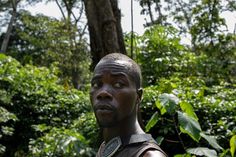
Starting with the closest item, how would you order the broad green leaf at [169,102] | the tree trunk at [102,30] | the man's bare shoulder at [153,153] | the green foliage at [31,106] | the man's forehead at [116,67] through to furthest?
1. the man's bare shoulder at [153,153]
2. the man's forehead at [116,67]
3. the broad green leaf at [169,102]
4. the tree trunk at [102,30]
5. the green foliage at [31,106]

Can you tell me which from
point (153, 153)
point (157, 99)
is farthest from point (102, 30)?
point (153, 153)

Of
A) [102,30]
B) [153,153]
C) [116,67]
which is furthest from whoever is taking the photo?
[102,30]

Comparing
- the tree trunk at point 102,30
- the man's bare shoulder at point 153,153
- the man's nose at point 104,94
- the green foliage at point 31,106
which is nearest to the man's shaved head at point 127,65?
the man's nose at point 104,94

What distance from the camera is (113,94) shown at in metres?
1.52

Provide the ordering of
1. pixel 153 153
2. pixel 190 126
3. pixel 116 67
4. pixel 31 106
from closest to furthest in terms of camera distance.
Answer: pixel 153 153, pixel 116 67, pixel 190 126, pixel 31 106

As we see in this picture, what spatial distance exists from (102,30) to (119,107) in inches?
79.4

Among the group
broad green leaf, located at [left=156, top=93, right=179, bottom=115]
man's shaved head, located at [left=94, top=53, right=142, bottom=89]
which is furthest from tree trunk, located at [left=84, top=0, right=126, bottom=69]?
man's shaved head, located at [left=94, top=53, right=142, bottom=89]

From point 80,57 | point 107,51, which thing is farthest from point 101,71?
point 80,57

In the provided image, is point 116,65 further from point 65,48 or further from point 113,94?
point 65,48

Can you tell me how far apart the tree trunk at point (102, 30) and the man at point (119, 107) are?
1841mm

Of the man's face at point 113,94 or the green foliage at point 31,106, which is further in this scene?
the green foliage at point 31,106

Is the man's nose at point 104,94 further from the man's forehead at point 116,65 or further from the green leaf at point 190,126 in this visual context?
the green leaf at point 190,126

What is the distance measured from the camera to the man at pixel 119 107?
1.52 m

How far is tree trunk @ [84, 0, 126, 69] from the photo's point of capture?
A: 3.46 metres
